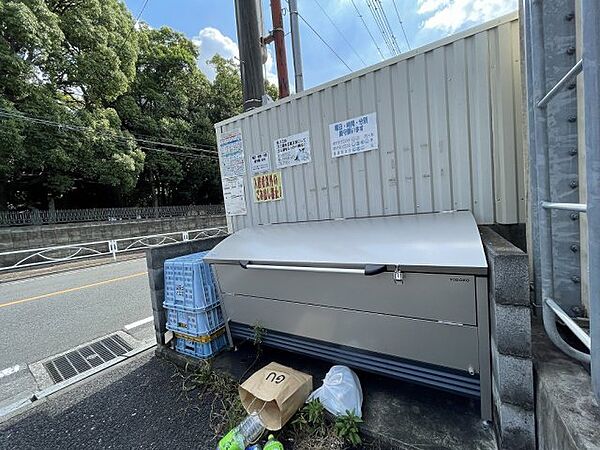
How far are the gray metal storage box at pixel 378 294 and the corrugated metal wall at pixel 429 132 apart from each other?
0.86 feet

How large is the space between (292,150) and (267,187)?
54 centimetres

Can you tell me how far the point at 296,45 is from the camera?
584 centimetres

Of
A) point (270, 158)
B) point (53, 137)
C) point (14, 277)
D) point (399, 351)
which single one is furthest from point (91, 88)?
point (399, 351)

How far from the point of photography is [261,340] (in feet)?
8.52

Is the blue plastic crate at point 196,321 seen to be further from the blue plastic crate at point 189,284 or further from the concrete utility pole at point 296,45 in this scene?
the concrete utility pole at point 296,45

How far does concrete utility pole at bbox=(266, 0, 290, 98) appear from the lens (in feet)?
16.7

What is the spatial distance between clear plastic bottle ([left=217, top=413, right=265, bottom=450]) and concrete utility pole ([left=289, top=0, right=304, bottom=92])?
18.1 ft

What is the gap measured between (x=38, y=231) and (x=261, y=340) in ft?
35.7

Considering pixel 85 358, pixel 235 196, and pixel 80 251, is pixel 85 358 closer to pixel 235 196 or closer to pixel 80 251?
pixel 235 196

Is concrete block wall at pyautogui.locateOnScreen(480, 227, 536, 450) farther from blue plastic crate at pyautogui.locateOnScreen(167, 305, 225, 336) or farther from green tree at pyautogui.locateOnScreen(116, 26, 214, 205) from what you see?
green tree at pyautogui.locateOnScreen(116, 26, 214, 205)

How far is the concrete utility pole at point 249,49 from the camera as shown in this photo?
14.0ft

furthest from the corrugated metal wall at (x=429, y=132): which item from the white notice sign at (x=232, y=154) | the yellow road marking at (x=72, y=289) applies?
the yellow road marking at (x=72, y=289)

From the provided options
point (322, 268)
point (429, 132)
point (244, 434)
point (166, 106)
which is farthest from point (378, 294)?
point (166, 106)

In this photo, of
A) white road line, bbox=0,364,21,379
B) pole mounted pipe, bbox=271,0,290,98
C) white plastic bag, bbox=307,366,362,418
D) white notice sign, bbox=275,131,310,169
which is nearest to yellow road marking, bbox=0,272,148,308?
white road line, bbox=0,364,21,379
